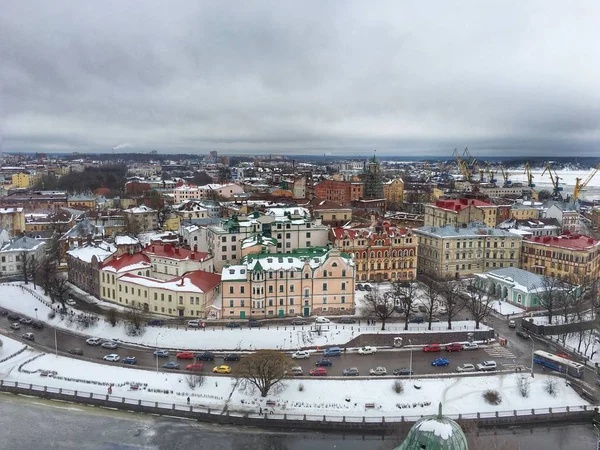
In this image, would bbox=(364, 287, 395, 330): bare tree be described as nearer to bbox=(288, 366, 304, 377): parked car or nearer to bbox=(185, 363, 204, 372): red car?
bbox=(288, 366, 304, 377): parked car

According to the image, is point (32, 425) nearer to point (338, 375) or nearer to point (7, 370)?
point (7, 370)

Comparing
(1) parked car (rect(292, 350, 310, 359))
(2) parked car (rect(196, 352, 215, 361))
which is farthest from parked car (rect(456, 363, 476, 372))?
(2) parked car (rect(196, 352, 215, 361))

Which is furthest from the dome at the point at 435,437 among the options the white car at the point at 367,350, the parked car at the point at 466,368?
the white car at the point at 367,350

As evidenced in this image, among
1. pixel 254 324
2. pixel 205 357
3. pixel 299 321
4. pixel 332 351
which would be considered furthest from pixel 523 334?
pixel 205 357

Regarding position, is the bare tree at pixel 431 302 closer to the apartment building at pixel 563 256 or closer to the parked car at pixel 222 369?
the apartment building at pixel 563 256

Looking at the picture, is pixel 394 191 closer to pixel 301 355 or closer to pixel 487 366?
pixel 487 366

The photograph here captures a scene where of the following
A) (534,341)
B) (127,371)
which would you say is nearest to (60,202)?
(127,371)
